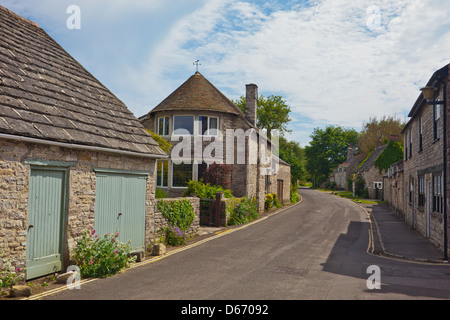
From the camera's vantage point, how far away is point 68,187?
28.8 ft

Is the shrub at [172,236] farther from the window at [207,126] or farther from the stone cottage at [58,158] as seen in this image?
the window at [207,126]

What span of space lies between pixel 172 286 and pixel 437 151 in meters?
11.6

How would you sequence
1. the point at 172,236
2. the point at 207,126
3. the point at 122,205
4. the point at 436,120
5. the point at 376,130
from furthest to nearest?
the point at 376,130 → the point at 207,126 → the point at 436,120 → the point at 172,236 → the point at 122,205

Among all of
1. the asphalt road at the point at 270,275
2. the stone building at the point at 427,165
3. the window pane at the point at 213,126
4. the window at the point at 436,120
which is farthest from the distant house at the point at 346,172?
the asphalt road at the point at 270,275

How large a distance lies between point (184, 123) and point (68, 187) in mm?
15971

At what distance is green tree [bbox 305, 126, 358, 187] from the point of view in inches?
3356

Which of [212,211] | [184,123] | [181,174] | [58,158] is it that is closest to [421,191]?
[212,211]

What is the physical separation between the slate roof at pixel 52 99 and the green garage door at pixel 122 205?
3.09 feet

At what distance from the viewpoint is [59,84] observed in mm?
10328

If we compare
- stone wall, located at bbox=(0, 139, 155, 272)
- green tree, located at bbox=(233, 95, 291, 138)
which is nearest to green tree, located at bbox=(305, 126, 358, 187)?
green tree, located at bbox=(233, 95, 291, 138)

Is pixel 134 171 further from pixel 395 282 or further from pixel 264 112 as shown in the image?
pixel 264 112

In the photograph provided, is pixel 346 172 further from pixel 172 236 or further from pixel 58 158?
pixel 58 158

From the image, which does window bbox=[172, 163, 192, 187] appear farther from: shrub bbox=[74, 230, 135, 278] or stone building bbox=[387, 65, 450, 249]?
shrub bbox=[74, 230, 135, 278]

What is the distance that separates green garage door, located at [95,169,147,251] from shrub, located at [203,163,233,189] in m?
11.2
